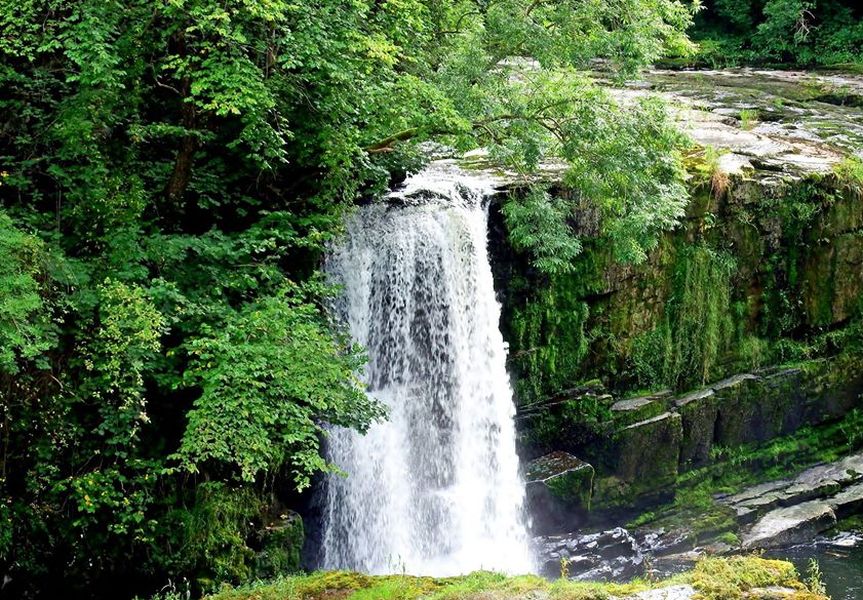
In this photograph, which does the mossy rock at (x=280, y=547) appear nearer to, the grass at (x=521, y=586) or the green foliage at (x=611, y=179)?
the grass at (x=521, y=586)

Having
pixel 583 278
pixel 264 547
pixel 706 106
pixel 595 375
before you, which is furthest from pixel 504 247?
pixel 706 106

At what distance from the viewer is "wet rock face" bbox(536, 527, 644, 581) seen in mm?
11906

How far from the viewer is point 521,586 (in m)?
6.36

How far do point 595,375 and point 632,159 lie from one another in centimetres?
369

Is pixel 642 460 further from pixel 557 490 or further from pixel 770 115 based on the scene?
pixel 770 115

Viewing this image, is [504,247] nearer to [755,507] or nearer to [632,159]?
[632,159]

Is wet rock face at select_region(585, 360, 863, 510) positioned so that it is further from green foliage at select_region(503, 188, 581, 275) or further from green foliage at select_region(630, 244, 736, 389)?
green foliage at select_region(503, 188, 581, 275)

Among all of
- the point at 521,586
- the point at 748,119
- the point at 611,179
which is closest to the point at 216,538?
the point at 521,586

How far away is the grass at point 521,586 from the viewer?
589 cm

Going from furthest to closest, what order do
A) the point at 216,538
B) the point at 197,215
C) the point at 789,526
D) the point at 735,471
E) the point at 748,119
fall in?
the point at 748,119, the point at 735,471, the point at 789,526, the point at 197,215, the point at 216,538

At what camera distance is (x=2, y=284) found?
24.2 feet

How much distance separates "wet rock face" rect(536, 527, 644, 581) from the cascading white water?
0.44 m

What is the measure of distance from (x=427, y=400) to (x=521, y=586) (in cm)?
533

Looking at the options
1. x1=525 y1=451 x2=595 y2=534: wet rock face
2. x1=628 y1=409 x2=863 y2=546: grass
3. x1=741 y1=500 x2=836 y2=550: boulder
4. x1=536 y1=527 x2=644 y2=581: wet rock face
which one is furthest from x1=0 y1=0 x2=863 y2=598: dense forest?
x1=741 y1=500 x2=836 y2=550: boulder
